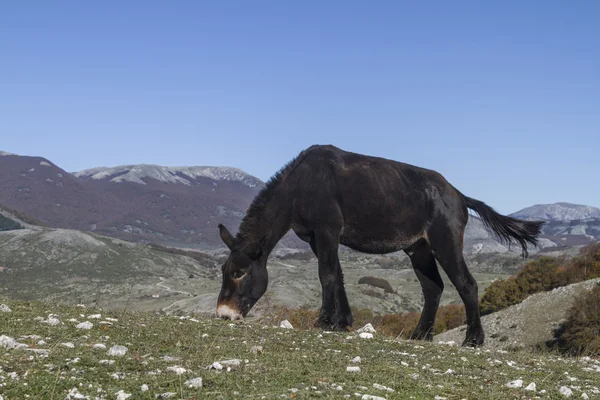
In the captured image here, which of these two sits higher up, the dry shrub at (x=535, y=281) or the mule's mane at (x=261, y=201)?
the mule's mane at (x=261, y=201)

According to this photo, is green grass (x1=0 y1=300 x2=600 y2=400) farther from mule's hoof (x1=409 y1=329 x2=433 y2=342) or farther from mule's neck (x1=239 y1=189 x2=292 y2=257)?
mule's hoof (x1=409 y1=329 x2=433 y2=342)

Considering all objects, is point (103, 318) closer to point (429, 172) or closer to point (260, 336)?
point (260, 336)

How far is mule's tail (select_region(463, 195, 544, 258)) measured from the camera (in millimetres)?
13133

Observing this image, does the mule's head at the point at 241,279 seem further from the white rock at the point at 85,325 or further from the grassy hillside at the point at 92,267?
the grassy hillside at the point at 92,267

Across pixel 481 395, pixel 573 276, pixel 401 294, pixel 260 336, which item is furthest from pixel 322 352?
pixel 401 294

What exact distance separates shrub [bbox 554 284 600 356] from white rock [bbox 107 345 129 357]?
126ft

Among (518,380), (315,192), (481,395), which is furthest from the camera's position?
(315,192)

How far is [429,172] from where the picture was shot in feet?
41.5

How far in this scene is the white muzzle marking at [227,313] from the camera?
10984 mm

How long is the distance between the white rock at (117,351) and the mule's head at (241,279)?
471cm

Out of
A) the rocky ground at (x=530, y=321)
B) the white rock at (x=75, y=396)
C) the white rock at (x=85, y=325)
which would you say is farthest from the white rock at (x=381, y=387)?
the rocky ground at (x=530, y=321)

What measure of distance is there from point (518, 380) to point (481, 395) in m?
0.97

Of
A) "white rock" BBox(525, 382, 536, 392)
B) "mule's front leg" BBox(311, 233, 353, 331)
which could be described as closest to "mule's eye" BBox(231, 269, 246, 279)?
"mule's front leg" BBox(311, 233, 353, 331)

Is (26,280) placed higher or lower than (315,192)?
lower
